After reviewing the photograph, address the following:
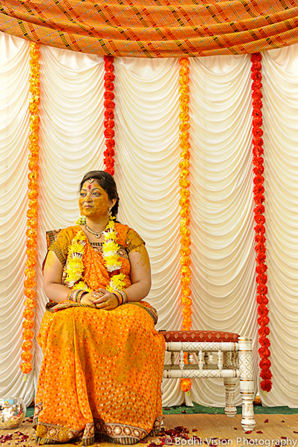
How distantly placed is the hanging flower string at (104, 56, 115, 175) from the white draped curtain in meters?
0.09

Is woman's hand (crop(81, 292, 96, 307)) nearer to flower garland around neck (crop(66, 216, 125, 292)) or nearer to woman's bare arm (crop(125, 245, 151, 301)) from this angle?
flower garland around neck (crop(66, 216, 125, 292))

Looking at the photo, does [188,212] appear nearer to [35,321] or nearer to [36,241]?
[36,241]

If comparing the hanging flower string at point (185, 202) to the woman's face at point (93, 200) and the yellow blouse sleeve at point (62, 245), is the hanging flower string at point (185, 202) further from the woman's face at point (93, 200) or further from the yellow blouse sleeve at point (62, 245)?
the yellow blouse sleeve at point (62, 245)

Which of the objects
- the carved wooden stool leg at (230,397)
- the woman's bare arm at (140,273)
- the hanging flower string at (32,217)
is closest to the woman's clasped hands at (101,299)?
the woman's bare arm at (140,273)

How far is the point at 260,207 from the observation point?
4.24 m

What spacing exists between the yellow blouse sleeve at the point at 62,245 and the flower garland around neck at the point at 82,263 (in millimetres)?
43

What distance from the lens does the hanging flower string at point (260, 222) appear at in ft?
13.2

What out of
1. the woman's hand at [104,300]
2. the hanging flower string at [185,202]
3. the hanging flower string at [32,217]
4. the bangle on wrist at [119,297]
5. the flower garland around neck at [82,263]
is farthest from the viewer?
the hanging flower string at [185,202]

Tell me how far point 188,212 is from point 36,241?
57.3 inches

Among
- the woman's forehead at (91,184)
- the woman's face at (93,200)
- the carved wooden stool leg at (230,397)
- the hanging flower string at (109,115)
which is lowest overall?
the carved wooden stool leg at (230,397)

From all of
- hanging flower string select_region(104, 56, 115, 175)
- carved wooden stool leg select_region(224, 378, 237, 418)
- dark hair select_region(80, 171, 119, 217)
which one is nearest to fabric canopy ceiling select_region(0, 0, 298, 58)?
hanging flower string select_region(104, 56, 115, 175)

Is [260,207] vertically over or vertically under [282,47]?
under

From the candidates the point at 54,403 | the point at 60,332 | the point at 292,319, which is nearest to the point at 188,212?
the point at 292,319

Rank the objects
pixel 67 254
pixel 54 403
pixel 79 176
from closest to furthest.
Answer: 1. pixel 54 403
2. pixel 67 254
3. pixel 79 176
